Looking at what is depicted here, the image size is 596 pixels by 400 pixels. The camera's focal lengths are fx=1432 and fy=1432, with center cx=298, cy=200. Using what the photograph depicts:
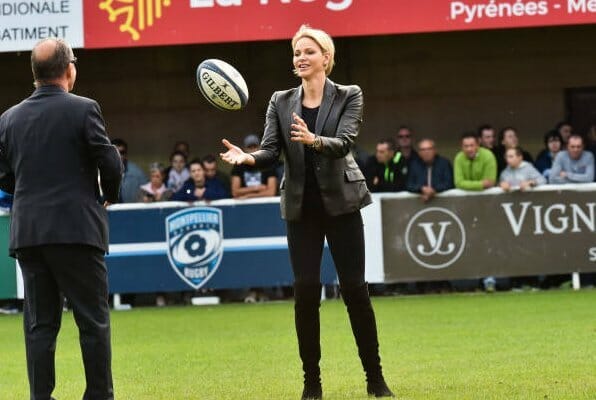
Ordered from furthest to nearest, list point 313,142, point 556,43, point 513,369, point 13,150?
point 556,43, point 513,369, point 313,142, point 13,150

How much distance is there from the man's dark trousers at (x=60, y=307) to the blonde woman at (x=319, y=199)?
1.26 meters

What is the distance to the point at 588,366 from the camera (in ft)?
31.2

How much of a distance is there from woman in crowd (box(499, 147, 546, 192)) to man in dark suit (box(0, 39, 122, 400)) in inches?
421

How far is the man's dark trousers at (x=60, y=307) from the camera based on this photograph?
6977 millimetres

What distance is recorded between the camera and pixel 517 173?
57.0 feet

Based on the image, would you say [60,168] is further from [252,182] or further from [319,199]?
[252,182]

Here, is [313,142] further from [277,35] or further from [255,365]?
[277,35]

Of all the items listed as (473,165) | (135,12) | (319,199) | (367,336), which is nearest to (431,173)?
(473,165)

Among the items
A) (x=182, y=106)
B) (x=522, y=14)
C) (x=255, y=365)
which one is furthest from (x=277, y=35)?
(x=255, y=365)

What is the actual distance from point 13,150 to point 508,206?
10.8 m

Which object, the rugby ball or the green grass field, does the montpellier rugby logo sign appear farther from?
the rugby ball

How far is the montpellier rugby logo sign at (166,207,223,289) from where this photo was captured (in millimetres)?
17125

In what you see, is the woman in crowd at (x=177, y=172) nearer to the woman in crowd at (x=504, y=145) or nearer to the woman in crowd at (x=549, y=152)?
the woman in crowd at (x=504, y=145)

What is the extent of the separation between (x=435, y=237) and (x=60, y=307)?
34.1ft
